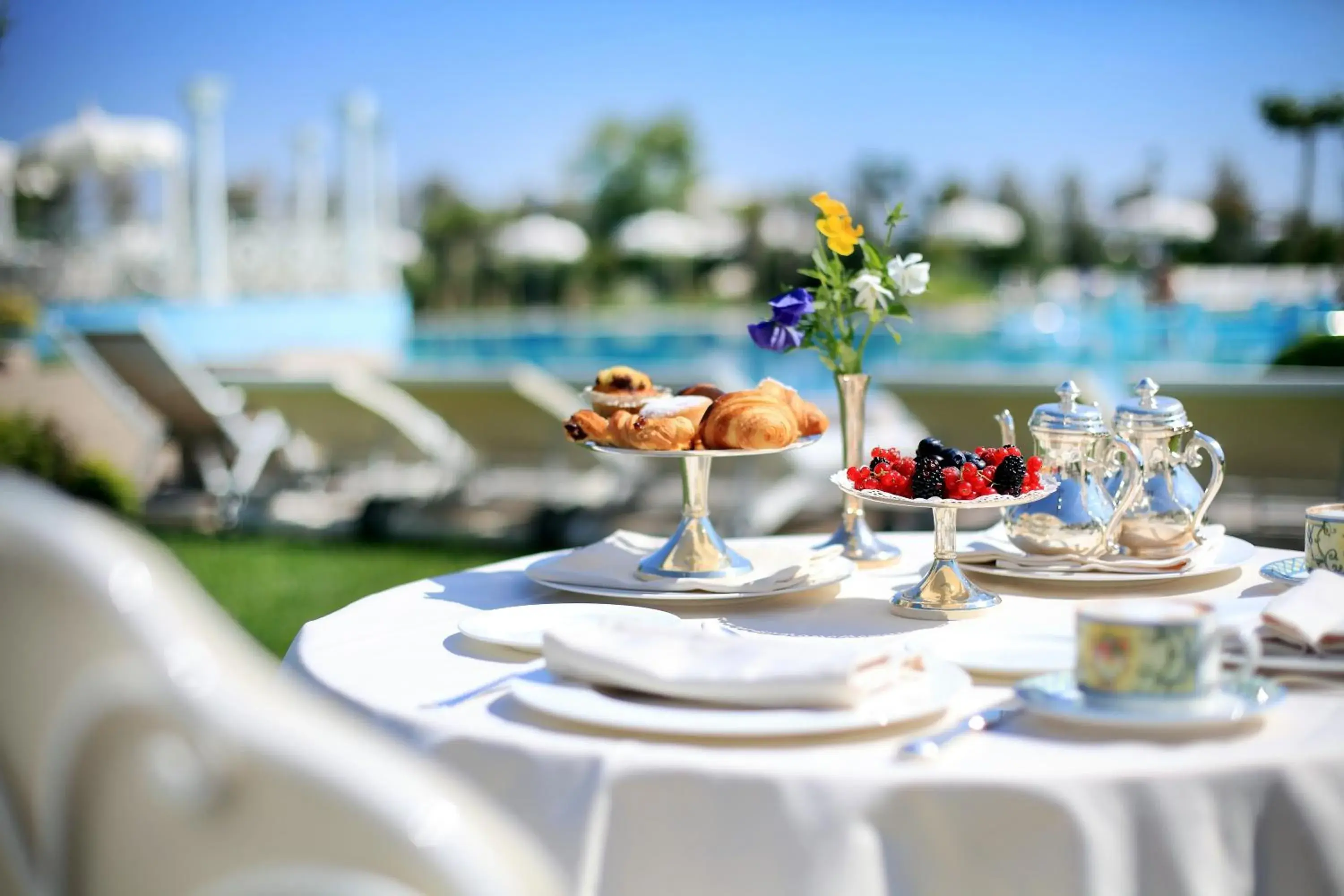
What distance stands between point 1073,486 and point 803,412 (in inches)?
14.5

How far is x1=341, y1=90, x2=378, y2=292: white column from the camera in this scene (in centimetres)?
1619

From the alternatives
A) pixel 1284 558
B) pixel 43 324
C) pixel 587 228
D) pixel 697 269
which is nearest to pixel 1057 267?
A: pixel 697 269

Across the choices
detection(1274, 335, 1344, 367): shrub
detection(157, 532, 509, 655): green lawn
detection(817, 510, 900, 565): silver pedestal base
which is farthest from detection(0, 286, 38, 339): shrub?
detection(817, 510, 900, 565): silver pedestal base

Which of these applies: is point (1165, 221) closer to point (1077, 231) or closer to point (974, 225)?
point (974, 225)

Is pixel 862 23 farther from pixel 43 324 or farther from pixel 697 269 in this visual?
pixel 43 324

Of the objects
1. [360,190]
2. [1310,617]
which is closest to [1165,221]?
[360,190]

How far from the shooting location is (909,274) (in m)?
1.97

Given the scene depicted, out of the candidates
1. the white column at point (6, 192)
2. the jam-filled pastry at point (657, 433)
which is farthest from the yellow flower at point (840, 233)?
the white column at point (6, 192)

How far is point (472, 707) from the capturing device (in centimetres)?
127

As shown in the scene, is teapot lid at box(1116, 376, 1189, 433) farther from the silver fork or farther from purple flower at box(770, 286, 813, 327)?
the silver fork

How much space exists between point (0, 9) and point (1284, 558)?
302 inches

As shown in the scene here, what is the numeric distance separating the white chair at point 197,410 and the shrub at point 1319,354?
19.1ft

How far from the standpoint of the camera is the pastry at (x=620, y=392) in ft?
6.04

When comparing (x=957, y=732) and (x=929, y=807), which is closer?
(x=929, y=807)
